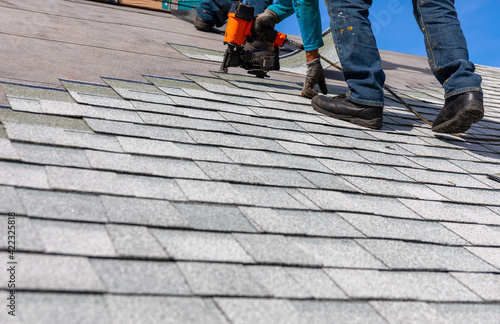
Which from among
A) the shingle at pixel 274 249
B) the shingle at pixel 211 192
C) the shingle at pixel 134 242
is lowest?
the shingle at pixel 274 249

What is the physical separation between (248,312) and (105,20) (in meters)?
4.64

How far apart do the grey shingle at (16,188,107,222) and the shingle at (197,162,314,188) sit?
0.48 metres

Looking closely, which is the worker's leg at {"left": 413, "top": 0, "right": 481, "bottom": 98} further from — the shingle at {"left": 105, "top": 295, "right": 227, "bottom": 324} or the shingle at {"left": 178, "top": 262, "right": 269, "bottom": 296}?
the shingle at {"left": 105, "top": 295, "right": 227, "bottom": 324}

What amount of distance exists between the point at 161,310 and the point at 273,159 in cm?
111

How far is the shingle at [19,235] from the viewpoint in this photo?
103cm

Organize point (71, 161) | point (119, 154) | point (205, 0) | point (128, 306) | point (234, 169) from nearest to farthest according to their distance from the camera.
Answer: point (128, 306)
point (71, 161)
point (119, 154)
point (234, 169)
point (205, 0)

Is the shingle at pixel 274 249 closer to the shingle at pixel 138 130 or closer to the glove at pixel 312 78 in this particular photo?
the shingle at pixel 138 130

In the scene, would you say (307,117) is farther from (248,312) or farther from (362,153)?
(248,312)

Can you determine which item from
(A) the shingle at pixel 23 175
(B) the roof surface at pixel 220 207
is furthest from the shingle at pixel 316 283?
(A) the shingle at pixel 23 175

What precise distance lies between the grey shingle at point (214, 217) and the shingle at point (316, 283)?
0.21 m

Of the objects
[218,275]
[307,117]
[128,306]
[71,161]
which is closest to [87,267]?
[128,306]

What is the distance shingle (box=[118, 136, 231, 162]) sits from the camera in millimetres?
1713

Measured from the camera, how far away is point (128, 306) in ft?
3.08

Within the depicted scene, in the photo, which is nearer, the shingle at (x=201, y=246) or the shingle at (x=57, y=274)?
the shingle at (x=57, y=274)
